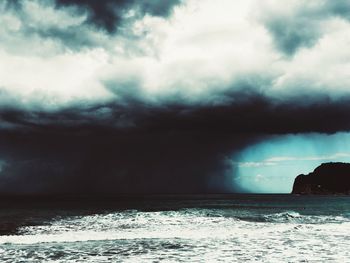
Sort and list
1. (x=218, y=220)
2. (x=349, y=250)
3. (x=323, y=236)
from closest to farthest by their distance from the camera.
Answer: (x=349, y=250)
(x=323, y=236)
(x=218, y=220)

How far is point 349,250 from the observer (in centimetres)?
2033

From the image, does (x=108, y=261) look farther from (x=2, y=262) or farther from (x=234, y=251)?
(x=234, y=251)

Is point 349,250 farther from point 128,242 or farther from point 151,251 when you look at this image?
point 128,242

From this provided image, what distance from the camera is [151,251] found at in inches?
832

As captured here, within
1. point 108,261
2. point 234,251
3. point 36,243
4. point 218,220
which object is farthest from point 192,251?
point 218,220

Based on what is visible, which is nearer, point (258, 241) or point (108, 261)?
point (108, 261)

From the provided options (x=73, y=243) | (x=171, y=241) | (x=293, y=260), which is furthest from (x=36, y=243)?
(x=293, y=260)

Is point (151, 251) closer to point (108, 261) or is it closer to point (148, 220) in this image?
point (108, 261)

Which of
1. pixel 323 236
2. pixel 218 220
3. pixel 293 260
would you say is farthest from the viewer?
pixel 218 220

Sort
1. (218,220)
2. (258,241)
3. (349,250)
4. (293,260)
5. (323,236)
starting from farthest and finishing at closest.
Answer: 1. (218,220)
2. (323,236)
3. (258,241)
4. (349,250)
5. (293,260)

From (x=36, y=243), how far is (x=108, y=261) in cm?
961

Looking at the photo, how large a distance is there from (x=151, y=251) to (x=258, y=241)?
7.51 m

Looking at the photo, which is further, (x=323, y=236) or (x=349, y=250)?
(x=323, y=236)

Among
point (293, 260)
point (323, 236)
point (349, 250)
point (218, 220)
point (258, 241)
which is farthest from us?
point (218, 220)
